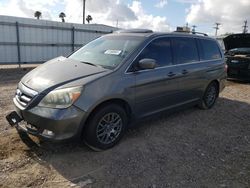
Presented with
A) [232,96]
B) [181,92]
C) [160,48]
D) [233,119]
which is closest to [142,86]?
[160,48]

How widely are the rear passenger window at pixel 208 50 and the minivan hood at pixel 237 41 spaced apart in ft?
14.4

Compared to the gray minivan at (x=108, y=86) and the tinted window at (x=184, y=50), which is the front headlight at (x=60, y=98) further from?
the tinted window at (x=184, y=50)

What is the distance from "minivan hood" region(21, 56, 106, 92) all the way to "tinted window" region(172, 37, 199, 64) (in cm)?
178

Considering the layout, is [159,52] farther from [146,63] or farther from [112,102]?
[112,102]

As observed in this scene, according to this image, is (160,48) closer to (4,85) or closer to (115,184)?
(115,184)

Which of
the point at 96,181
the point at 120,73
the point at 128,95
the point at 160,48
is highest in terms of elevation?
the point at 160,48

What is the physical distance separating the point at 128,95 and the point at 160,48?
1.22m

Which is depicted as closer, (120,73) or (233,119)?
(120,73)

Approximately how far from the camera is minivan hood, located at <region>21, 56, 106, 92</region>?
3414 millimetres

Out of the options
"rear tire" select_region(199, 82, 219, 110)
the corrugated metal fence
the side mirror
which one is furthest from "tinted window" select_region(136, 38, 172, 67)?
the corrugated metal fence

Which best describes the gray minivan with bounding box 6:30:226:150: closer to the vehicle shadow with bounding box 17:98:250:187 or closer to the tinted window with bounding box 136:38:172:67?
the tinted window with bounding box 136:38:172:67

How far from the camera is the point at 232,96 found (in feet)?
25.6

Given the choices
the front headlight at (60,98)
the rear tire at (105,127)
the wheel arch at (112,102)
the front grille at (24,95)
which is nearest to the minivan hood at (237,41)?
the wheel arch at (112,102)

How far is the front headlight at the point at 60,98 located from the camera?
10.5 feet
